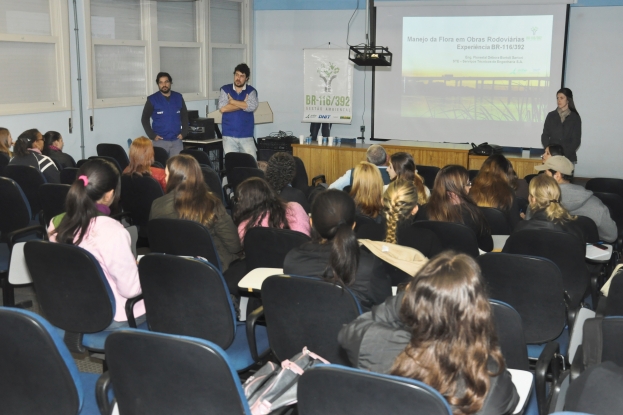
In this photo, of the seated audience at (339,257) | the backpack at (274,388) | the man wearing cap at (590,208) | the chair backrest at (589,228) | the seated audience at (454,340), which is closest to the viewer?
the seated audience at (454,340)

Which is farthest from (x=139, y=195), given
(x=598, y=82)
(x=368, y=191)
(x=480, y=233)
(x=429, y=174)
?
(x=598, y=82)

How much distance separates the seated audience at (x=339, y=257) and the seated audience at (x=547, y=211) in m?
1.49

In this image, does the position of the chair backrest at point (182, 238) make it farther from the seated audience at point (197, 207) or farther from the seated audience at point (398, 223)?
the seated audience at point (398, 223)

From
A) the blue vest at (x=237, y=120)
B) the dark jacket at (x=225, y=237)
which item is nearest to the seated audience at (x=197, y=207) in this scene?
the dark jacket at (x=225, y=237)

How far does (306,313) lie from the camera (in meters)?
2.60

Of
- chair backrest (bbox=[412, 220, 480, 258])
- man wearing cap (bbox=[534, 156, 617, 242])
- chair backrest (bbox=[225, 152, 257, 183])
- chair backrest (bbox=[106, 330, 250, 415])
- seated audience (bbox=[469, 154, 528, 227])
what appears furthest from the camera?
chair backrest (bbox=[225, 152, 257, 183])

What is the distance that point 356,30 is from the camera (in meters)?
10.1

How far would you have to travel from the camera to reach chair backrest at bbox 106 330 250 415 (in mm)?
1798

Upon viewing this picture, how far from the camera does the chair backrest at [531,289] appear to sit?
9.78ft

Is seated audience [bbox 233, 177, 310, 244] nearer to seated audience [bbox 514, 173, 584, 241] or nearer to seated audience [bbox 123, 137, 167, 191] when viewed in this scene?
seated audience [bbox 514, 173, 584, 241]

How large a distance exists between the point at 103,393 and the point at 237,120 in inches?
249

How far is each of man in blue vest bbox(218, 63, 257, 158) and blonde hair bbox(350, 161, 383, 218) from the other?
13.7ft

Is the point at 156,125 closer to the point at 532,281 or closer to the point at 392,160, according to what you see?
the point at 392,160

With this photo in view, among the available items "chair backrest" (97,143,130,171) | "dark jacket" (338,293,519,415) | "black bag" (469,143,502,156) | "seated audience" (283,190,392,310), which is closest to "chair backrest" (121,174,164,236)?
"chair backrest" (97,143,130,171)
